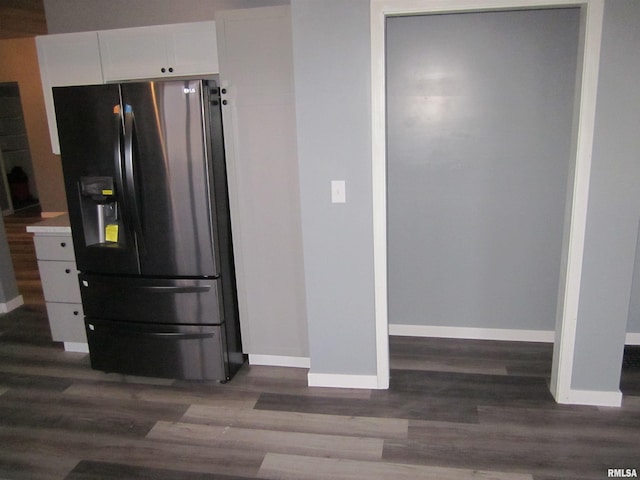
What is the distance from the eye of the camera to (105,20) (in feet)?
12.7

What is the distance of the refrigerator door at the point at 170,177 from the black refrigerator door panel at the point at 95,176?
0.25ft

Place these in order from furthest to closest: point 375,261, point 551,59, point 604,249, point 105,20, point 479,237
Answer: point 105,20 < point 479,237 < point 551,59 < point 375,261 < point 604,249

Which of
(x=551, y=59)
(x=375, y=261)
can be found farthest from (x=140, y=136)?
(x=551, y=59)

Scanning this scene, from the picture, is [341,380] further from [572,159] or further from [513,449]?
[572,159]

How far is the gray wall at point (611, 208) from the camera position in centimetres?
228

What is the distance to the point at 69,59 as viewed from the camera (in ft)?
11.0

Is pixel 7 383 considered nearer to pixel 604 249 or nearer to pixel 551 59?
pixel 604 249

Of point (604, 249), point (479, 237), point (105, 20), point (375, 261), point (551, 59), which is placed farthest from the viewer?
point (105, 20)

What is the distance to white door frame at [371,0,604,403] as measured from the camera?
231 centimetres

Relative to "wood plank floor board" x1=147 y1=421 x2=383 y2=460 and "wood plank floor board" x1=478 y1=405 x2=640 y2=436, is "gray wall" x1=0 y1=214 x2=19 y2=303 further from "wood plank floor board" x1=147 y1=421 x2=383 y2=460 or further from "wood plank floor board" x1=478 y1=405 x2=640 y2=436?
"wood plank floor board" x1=478 y1=405 x2=640 y2=436

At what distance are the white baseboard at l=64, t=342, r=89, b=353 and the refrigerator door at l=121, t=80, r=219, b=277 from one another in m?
1.06

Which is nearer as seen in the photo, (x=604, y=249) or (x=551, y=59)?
(x=604, y=249)

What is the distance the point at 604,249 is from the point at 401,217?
1315mm

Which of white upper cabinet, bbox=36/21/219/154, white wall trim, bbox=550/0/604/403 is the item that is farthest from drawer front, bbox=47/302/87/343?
white wall trim, bbox=550/0/604/403
